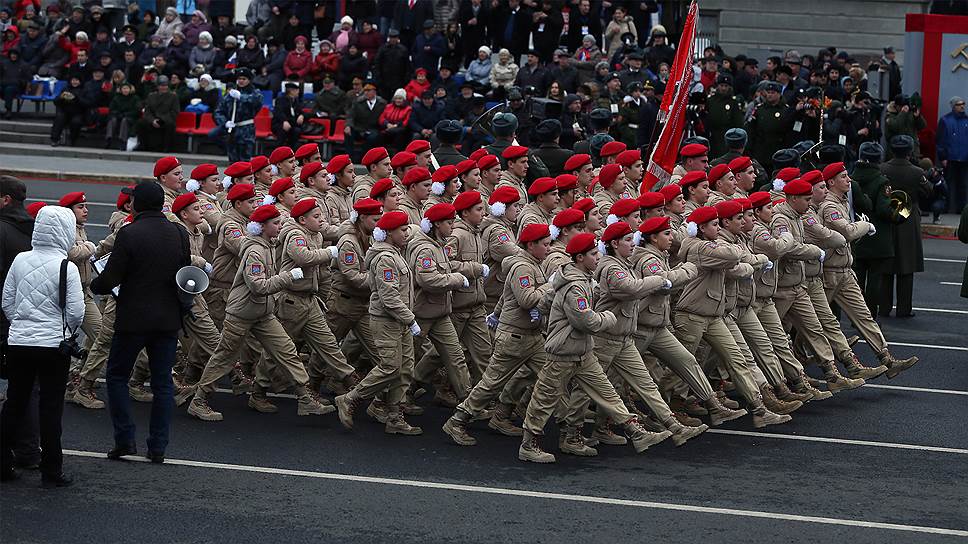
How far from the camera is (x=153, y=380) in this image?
10.8m

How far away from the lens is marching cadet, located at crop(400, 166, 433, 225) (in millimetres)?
13445

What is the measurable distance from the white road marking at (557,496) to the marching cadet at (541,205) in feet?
10.4

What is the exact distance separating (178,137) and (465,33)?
5487mm

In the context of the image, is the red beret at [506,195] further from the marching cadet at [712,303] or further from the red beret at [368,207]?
the marching cadet at [712,303]

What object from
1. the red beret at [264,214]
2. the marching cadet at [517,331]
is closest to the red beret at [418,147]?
the red beret at [264,214]

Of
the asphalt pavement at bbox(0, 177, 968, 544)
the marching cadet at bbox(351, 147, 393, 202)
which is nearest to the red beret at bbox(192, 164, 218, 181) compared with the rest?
the marching cadet at bbox(351, 147, 393, 202)

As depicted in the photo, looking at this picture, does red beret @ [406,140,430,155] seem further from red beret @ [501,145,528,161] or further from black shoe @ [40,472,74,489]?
black shoe @ [40,472,74,489]

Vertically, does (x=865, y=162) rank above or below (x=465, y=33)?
below

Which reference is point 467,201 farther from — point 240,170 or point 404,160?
point 240,170

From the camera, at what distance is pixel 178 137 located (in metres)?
29.2

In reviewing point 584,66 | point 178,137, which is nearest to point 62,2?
point 178,137

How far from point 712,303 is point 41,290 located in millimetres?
5172

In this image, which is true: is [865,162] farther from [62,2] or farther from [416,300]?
[62,2]

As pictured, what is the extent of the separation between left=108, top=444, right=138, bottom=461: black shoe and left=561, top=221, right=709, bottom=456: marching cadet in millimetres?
3029
